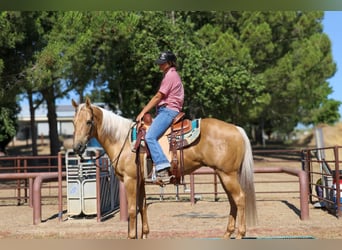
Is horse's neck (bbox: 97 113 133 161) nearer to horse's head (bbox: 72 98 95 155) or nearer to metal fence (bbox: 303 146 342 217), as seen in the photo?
horse's head (bbox: 72 98 95 155)

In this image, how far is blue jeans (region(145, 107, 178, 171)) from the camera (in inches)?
207

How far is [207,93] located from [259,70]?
6620 mm

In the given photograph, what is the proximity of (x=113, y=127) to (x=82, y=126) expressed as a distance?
46cm

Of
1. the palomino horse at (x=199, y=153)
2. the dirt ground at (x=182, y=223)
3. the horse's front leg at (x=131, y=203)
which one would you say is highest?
the palomino horse at (x=199, y=153)

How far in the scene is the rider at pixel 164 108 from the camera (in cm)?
527

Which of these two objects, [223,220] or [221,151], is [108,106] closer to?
[223,220]

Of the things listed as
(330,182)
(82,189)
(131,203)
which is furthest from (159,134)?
(330,182)

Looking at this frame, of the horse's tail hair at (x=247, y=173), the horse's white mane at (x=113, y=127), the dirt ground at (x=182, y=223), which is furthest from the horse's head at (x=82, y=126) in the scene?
the dirt ground at (x=182, y=223)

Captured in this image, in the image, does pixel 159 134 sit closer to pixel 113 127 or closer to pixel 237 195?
pixel 113 127

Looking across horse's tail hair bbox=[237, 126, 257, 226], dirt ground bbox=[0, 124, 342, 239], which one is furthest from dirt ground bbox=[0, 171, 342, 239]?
horse's tail hair bbox=[237, 126, 257, 226]

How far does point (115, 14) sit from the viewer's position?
56.8ft

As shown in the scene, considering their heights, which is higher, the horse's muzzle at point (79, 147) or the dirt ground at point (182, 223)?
the horse's muzzle at point (79, 147)

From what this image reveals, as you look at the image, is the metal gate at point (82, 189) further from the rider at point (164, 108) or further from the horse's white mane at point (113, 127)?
the rider at point (164, 108)
